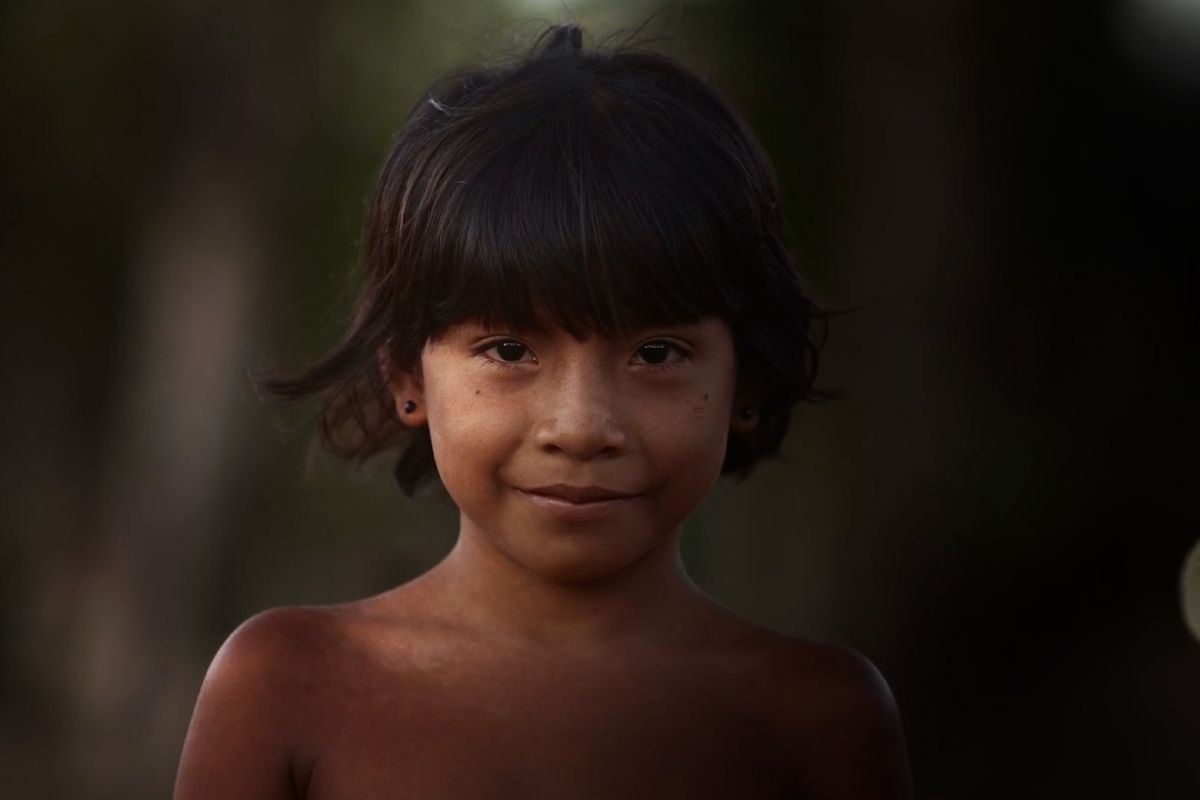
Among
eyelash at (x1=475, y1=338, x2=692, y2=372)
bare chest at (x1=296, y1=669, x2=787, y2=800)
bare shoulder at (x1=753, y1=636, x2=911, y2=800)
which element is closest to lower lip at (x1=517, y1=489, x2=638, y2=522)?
eyelash at (x1=475, y1=338, x2=692, y2=372)

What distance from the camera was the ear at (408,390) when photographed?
7.84 ft

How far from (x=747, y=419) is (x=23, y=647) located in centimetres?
284

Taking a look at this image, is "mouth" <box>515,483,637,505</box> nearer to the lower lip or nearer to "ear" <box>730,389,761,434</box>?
the lower lip

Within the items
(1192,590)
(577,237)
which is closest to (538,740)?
(577,237)

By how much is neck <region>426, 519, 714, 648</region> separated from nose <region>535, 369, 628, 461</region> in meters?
0.26

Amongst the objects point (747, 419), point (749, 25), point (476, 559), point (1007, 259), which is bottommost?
point (476, 559)

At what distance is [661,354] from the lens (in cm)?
221

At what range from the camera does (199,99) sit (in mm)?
4527

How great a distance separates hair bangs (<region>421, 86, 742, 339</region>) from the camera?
2137mm

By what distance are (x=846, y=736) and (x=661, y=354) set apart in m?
0.59

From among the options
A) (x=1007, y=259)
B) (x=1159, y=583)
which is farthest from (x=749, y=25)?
(x=1159, y=583)

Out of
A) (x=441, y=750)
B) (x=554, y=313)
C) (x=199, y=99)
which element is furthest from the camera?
(x=199, y=99)

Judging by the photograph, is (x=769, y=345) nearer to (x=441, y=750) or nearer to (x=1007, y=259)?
(x=441, y=750)

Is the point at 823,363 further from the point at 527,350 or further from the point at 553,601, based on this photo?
the point at 527,350
